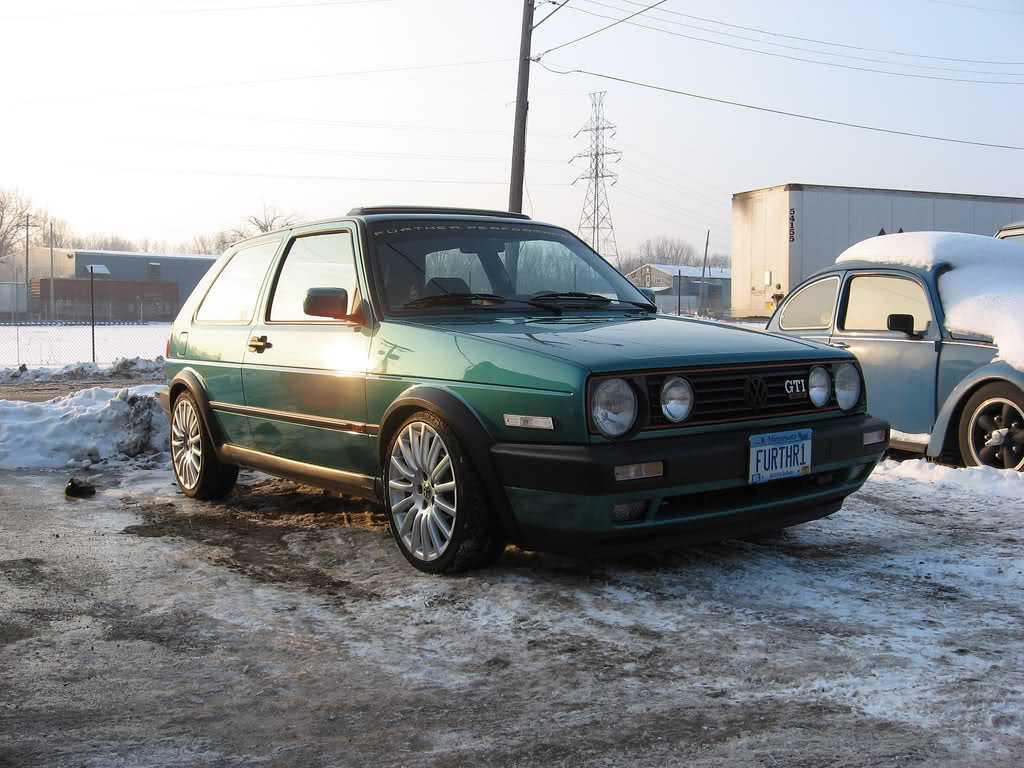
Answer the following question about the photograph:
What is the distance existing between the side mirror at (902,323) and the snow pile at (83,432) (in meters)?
5.71

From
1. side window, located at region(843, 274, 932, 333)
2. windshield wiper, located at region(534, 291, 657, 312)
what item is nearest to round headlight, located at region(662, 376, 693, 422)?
windshield wiper, located at region(534, 291, 657, 312)

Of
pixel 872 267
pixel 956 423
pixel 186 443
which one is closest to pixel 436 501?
pixel 186 443

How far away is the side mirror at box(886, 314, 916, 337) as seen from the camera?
712cm

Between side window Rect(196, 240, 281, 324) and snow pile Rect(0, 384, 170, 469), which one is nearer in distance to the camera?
side window Rect(196, 240, 281, 324)

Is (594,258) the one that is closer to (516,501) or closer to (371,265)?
(371,265)

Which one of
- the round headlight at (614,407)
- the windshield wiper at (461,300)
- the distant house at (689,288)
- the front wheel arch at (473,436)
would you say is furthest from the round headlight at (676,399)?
the distant house at (689,288)

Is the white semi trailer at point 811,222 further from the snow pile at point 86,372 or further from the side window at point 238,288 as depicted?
the side window at point 238,288

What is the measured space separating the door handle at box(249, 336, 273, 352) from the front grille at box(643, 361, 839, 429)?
2490 millimetres

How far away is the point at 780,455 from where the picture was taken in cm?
417

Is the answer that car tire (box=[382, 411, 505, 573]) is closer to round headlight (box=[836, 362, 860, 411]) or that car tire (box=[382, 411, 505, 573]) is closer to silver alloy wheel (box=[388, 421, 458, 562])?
silver alloy wheel (box=[388, 421, 458, 562])

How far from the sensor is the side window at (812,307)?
802 centimetres

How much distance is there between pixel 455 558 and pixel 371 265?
1572 mm

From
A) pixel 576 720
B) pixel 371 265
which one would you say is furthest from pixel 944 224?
pixel 576 720

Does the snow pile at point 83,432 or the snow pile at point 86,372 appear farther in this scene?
Result: the snow pile at point 86,372
